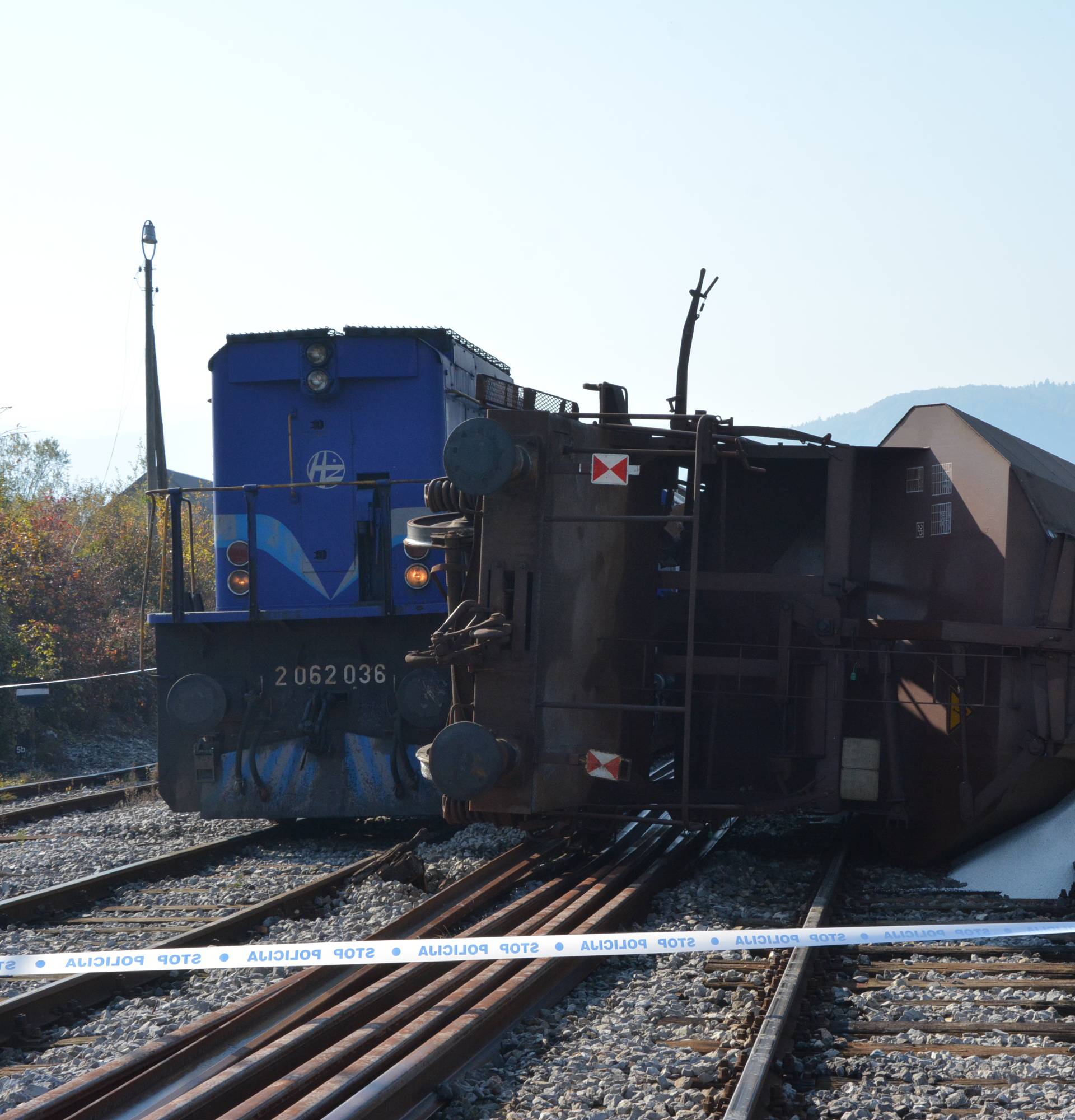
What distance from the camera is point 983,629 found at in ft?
23.6

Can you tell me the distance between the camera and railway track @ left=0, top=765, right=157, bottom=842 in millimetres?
10859

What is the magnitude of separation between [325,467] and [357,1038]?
6478 millimetres

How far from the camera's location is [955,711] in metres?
7.41

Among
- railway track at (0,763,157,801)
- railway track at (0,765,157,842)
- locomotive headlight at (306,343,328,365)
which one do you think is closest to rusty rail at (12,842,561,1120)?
locomotive headlight at (306,343,328,365)

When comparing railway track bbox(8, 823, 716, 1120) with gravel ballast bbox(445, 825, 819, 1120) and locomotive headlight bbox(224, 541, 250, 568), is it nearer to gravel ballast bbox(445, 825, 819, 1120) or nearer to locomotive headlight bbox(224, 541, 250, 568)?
gravel ballast bbox(445, 825, 819, 1120)

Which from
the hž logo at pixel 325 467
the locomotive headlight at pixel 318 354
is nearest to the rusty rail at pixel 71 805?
the hž logo at pixel 325 467

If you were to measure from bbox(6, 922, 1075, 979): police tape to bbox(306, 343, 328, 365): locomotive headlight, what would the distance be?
19.2ft

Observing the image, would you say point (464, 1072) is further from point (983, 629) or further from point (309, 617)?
point (309, 617)

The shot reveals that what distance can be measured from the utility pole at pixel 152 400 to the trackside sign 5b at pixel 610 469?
635 inches

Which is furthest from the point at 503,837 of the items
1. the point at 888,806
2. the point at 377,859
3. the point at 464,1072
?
the point at 464,1072

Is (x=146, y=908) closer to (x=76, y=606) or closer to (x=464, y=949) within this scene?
Answer: (x=464, y=949)

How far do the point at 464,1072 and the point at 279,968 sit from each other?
1.77 metres

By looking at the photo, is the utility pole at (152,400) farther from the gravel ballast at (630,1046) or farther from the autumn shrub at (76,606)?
the gravel ballast at (630,1046)

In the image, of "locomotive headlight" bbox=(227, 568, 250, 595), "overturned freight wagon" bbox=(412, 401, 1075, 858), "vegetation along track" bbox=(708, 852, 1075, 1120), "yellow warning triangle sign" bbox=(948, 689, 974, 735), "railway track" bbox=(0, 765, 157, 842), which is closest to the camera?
"vegetation along track" bbox=(708, 852, 1075, 1120)
